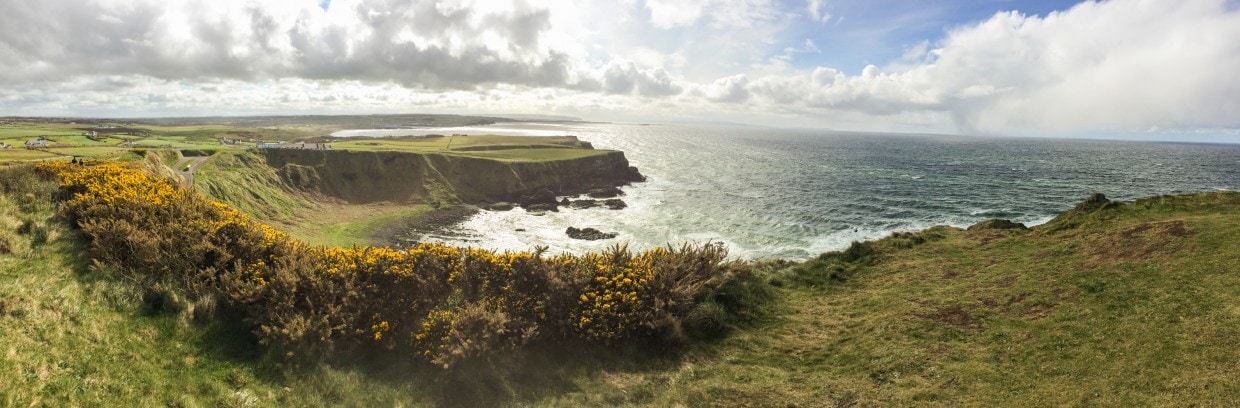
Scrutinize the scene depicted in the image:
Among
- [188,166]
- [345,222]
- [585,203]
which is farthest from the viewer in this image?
[585,203]

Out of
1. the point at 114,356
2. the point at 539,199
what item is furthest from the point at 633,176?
the point at 114,356

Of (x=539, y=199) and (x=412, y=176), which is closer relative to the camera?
(x=539, y=199)

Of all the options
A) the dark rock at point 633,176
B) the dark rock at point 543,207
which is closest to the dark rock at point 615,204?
the dark rock at point 543,207

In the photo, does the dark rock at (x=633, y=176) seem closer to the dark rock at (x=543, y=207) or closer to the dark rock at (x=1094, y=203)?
the dark rock at (x=543, y=207)

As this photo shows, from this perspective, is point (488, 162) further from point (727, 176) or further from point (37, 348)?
point (37, 348)

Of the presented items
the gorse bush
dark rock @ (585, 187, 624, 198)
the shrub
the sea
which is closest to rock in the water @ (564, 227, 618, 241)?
the sea

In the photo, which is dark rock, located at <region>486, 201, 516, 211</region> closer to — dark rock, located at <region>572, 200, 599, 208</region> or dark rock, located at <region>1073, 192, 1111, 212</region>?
dark rock, located at <region>572, 200, 599, 208</region>

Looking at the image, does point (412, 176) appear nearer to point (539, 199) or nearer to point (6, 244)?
point (539, 199)
